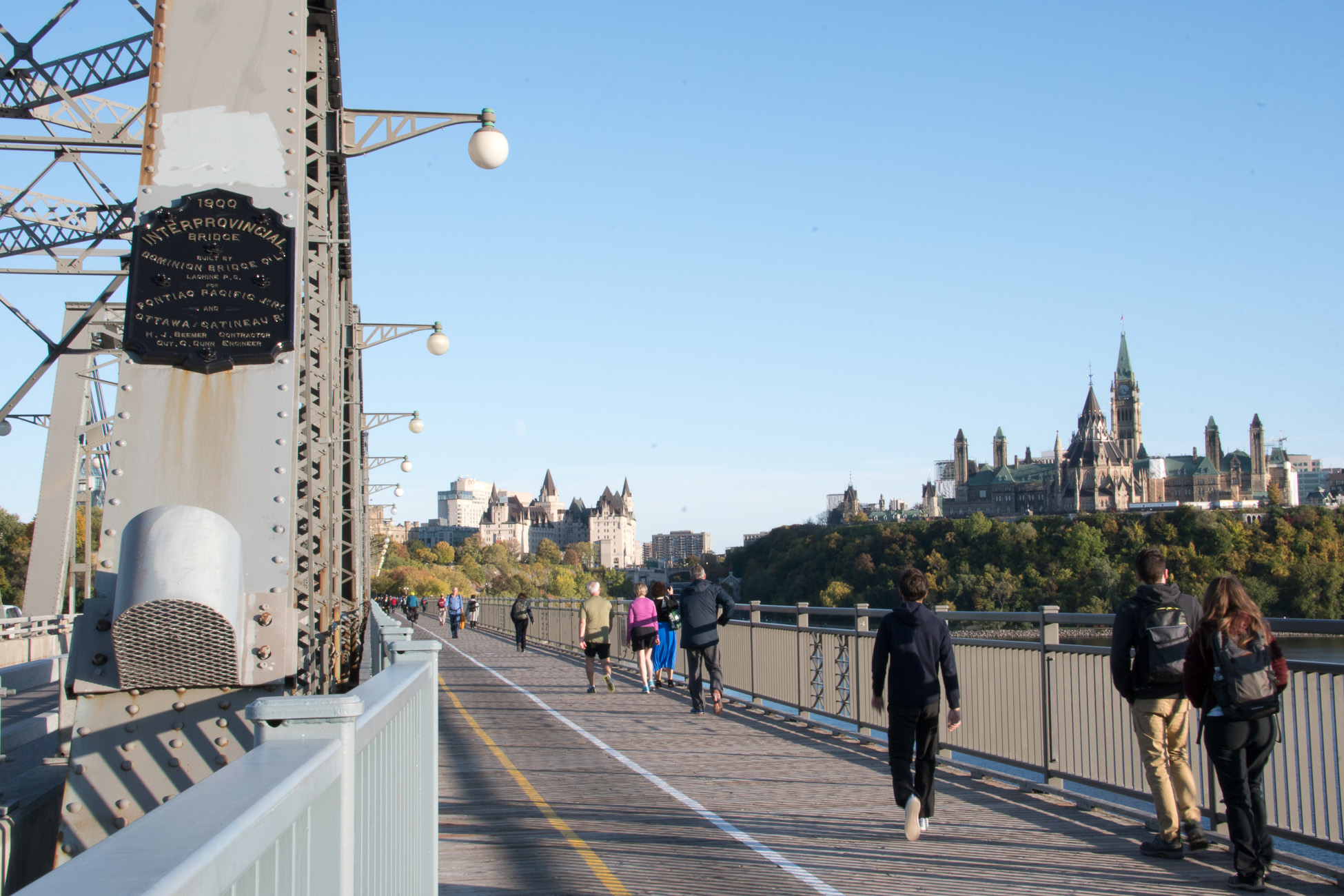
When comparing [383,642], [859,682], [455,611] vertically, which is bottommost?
[455,611]

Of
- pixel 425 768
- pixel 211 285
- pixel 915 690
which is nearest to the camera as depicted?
pixel 425 768

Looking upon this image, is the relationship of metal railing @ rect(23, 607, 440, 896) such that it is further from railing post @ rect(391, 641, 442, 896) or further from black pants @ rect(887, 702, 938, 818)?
black pants @ rect(887, 702, 938, 818)

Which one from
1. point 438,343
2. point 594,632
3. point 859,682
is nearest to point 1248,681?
point 859,682

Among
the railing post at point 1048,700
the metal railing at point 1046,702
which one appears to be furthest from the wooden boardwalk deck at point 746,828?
the metal railing at point 1046,702

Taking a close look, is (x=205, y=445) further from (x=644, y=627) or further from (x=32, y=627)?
(x=32, y=627)

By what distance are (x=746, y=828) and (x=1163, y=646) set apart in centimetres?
291

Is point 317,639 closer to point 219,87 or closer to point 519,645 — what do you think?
point 219,87

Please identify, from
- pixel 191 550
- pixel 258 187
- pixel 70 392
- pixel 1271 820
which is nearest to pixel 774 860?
pixel 1271 820

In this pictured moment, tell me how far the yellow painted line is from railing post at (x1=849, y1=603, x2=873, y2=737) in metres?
3.66

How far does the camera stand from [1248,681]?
6121 millimetres

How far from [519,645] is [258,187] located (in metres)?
24.2

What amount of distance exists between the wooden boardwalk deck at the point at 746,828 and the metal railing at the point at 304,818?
2.13m

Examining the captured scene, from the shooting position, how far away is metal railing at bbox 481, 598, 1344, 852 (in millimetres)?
6441

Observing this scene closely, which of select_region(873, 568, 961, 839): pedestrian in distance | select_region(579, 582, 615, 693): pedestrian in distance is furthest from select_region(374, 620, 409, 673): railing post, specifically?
select_region(579, 582, 615, 693): pedestrian in distance
